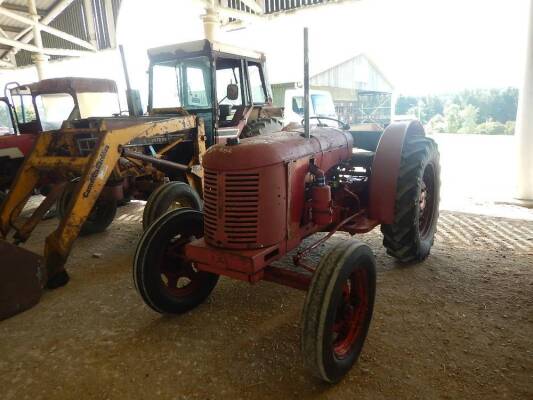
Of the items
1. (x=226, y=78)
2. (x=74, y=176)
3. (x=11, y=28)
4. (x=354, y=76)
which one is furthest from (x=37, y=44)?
(x=354, y=76)

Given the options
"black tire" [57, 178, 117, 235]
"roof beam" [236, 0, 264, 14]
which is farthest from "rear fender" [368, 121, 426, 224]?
"roof beam" [236, 0, 264, 14]

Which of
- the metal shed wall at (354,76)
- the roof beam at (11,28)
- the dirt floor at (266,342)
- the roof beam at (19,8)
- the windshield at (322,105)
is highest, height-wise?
the roof beam at (19,8)

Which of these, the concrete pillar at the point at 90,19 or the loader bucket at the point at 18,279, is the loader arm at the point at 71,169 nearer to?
the loader bucket at the point at 18,279

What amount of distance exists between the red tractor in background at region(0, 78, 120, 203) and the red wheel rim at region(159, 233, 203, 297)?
4188 millimetres

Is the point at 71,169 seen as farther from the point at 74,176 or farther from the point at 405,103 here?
the point at 405,103

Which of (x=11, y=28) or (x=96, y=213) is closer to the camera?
(x=96, y=213)

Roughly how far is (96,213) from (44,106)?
3.38m

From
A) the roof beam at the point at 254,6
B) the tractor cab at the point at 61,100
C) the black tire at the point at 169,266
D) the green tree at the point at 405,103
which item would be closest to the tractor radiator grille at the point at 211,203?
the black tire at the point at 169,266

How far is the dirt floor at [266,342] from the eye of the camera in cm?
207

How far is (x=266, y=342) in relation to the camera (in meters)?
2.46

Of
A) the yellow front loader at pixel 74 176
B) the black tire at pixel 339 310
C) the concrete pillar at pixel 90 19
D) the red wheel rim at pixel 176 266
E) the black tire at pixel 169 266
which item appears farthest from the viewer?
the concrete pillar at pixel 90 19

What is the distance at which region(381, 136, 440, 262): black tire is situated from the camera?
307 centimetres

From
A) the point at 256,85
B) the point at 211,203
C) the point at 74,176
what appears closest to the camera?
the point at 211,203

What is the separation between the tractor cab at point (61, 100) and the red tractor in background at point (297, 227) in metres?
4.66
